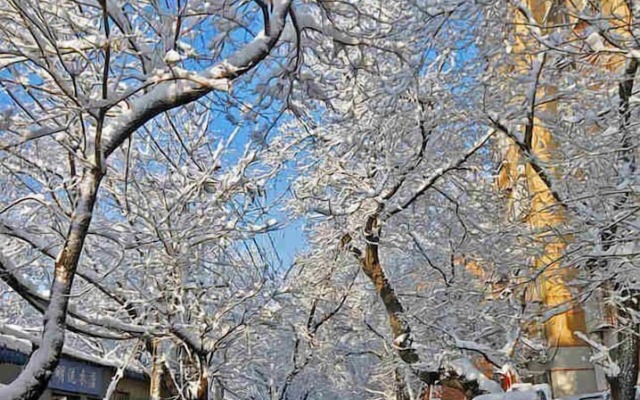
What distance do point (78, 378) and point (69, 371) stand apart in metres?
0.39

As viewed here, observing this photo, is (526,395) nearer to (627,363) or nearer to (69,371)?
(627,363)

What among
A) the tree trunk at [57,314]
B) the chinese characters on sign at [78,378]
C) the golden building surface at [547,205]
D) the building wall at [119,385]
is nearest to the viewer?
the tree trunk at [57,314]

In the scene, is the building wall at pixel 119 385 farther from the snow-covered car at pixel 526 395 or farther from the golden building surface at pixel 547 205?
the golden building surface at pixel 547 205

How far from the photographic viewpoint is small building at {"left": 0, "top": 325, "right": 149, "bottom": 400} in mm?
7922

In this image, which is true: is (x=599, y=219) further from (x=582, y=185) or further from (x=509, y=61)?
(x=509, y=61)

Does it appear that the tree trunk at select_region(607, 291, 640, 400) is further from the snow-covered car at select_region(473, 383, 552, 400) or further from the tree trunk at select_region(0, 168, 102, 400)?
the tree trunk at select_region(0, 168, 102, 400)

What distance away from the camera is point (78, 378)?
11117 mm

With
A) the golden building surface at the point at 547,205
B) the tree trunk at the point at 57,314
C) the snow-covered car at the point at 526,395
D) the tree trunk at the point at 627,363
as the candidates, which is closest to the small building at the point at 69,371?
the tree trunk at the point at 57,314

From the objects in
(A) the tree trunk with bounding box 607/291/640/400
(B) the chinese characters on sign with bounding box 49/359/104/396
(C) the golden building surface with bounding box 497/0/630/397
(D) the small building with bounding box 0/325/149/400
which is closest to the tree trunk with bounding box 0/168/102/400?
(D) the small building with bounding box 0/325/149/400

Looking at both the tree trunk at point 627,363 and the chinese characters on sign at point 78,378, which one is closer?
the tree trunk at point 627,363

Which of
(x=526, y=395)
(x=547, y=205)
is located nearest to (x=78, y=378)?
(x=526, y=395)

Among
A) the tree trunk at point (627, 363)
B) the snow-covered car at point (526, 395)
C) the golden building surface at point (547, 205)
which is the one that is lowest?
the snow-covered car at point (526, 395)

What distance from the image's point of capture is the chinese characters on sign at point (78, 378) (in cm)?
1030

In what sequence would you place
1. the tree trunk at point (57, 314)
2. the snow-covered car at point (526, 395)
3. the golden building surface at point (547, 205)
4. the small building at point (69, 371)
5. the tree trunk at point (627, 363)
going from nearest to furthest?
1. the tree trunk at point (57, 314)
2. the snow-covered car at point (526, 395)
3. the tree trunk at point (627, 363)
4. the small building at point (69, 371)
5. the golden building surface at point (547, 205)
